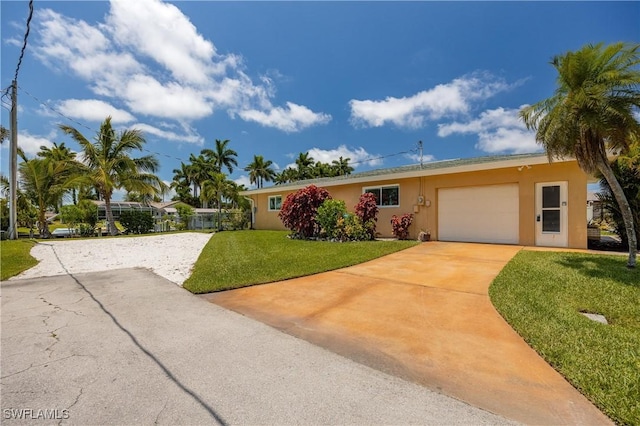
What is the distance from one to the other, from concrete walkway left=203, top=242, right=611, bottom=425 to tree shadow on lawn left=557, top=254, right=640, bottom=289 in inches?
57.9

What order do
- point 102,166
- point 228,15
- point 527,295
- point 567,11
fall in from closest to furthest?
point 527,295 → point 567,11 → point 228,15 → point 102,166

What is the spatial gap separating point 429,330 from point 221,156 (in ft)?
126

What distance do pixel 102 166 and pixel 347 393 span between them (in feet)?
67.9

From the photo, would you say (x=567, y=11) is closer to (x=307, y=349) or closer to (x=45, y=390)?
(x=307, y=349)

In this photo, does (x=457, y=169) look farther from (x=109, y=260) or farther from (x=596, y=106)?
(x=109, y=260)

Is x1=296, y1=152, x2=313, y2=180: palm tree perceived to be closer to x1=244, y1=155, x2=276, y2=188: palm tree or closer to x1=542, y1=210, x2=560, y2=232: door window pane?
x1=244, y1=155, x2=276, y2=188: palm tree

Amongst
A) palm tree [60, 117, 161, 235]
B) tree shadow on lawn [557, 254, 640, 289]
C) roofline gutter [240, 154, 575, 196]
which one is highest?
palm tree [60, 117, 161, 235]

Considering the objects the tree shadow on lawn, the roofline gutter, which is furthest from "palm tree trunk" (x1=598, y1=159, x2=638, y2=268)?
the roofline gutter

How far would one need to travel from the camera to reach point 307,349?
3078 mm

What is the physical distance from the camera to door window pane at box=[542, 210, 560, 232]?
9.30 metres

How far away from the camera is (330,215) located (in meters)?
12.4

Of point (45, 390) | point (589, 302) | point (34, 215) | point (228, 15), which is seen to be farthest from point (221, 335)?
point (34, 215)

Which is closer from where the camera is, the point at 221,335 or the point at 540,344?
the point at 540,344

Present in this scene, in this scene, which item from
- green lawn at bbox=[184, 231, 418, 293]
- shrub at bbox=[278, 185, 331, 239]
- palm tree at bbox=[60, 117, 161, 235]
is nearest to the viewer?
green lawn at bbox=[184, 231, 418, 293]
